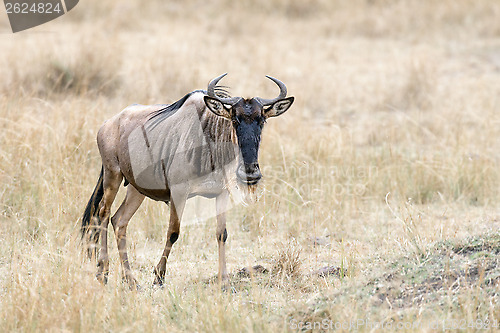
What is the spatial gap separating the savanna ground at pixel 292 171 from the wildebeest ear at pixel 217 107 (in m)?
1.08

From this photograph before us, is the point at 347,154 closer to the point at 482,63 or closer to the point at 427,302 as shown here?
the point at 427,302

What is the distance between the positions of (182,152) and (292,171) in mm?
2357

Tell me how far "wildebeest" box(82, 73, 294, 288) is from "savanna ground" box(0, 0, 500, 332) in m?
0.31

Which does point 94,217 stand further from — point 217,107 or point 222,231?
point 217,107

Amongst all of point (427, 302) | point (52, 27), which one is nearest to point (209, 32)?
point (52, 27)

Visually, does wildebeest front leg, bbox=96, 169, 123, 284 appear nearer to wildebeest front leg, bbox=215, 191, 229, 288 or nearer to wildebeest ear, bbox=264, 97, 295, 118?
wildebeest front leg, bbox=215, 191, 229, 288

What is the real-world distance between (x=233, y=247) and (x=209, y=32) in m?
7.96

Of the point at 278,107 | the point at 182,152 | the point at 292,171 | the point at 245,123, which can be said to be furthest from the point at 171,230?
the point at 292,171

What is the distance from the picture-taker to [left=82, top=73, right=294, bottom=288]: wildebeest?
4.34m

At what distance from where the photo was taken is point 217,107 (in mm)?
4367

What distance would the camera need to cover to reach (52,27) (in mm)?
11930

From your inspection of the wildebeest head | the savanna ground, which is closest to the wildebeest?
the wildebeest head

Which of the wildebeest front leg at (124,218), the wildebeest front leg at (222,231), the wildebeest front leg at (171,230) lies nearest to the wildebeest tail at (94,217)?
the wildebeest front leg at (124,218)

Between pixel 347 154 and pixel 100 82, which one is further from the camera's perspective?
pixel 100 82
